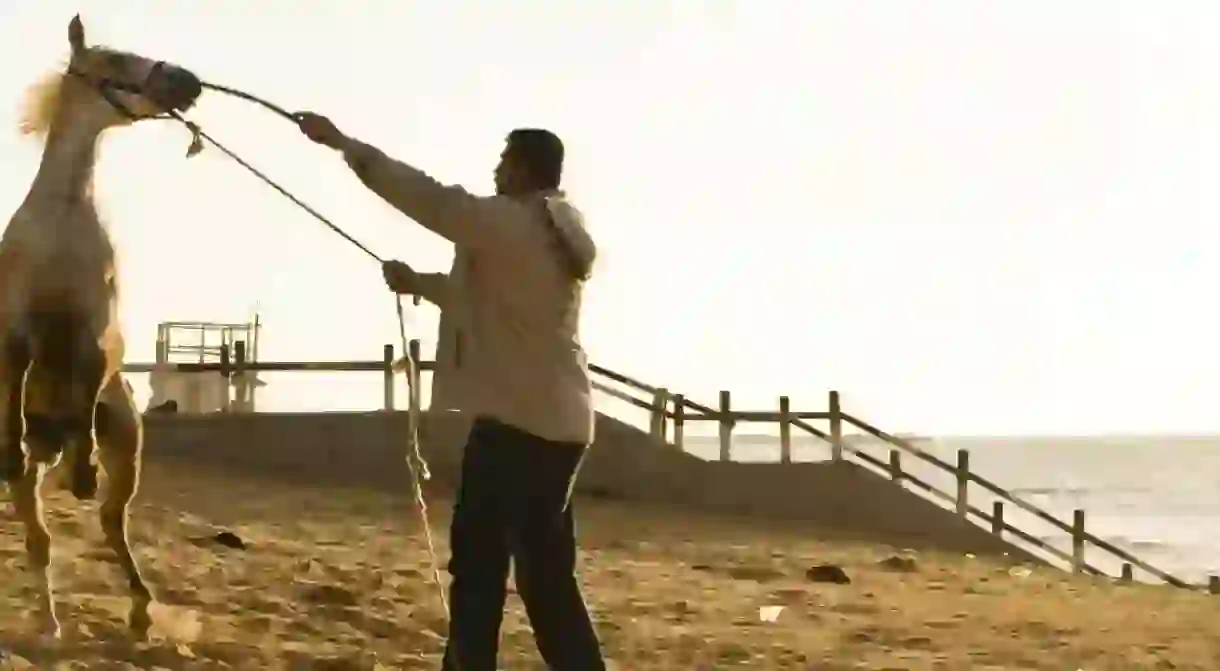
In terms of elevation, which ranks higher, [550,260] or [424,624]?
[550,260]

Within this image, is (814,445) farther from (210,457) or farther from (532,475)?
(532,475)

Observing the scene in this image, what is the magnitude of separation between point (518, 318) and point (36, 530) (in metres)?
2.17

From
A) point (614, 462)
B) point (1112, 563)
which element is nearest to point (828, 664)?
point (614, 462)

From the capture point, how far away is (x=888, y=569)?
12703 millimetres

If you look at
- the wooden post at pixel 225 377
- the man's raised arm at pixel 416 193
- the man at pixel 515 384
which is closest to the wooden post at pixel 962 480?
the wooden post at pixel 225 377

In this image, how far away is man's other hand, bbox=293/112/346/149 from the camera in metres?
4.15

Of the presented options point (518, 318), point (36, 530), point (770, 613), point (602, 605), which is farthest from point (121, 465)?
point (770, 613)

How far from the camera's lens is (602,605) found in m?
8.59

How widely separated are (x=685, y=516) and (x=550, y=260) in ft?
39.4

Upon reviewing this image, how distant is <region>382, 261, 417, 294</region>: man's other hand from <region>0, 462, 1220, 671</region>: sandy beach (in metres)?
1.73

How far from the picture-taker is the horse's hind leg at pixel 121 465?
5598 mm

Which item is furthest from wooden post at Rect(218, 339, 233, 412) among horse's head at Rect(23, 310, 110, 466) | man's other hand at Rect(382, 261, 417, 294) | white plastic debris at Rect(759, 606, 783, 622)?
man's other hand at Rect(382, 261, 417, 294)

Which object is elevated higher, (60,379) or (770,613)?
(60,379)

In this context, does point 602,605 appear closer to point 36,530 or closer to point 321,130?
point 36,530
